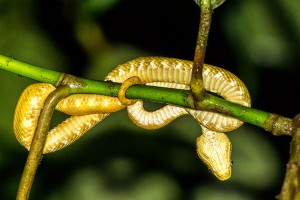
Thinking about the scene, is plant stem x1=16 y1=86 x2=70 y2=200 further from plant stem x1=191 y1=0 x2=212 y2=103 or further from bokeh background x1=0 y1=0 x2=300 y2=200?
bokeh background x1=0 y1=0 x2=300 y2=200

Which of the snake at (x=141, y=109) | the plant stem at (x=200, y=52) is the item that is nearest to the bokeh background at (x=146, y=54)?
the snake at (x=141, y=109)

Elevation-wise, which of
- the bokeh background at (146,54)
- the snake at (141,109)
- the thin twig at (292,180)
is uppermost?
the bokeh background at (146,54)

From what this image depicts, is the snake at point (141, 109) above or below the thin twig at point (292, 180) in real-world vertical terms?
above

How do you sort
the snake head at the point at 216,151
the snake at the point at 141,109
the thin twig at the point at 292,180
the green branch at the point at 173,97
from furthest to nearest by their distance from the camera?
1. the snake head at the point at 216,151
2. the snake at the point at 141,109
3. the green branch at the point at 173,97
4. the thin twig at the point at 292,180

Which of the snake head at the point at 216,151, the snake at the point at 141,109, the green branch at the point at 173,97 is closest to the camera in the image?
the green branch at the point at 173,97

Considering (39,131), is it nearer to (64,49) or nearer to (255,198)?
(64,49)

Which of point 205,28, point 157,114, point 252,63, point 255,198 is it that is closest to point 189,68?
point 157,114

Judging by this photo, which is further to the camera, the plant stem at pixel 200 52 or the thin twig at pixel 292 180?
the plant stem at pixel 200 52

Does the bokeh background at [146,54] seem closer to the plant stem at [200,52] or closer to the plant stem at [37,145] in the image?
the plant stem at [37,145]
